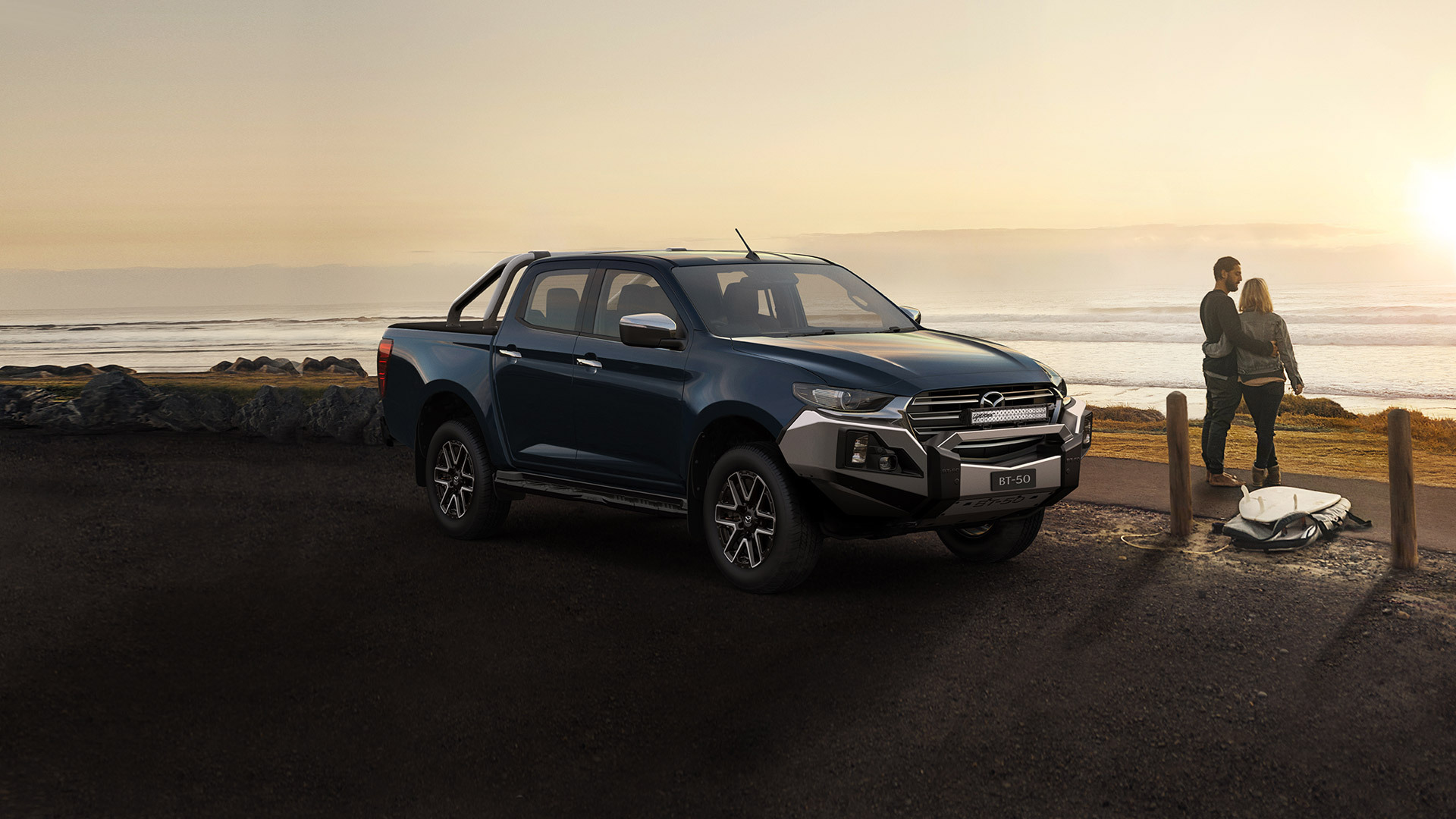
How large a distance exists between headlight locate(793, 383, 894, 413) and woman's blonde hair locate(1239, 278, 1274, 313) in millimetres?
5655

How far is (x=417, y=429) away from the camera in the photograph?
9.40 metres

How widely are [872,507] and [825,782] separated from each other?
93.8 inches

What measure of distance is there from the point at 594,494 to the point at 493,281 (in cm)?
309

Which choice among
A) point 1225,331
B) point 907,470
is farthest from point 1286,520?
point 907,470

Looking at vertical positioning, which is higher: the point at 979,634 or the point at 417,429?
the point at 417,429

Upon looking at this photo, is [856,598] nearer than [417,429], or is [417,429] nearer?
[856,598]

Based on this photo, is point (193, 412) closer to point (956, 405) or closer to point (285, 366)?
point (956, 405)

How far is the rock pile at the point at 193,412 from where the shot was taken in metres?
15.4

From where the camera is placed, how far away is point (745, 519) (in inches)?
277

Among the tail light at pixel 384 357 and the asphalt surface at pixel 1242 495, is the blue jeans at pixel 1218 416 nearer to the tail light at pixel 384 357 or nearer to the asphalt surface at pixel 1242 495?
the asphalt surface at pixel 1242 495

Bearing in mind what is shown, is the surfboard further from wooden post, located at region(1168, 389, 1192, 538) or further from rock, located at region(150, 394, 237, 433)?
rock, located at region(150, 394, 237, 433)

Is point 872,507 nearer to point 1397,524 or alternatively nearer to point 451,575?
point 451,575

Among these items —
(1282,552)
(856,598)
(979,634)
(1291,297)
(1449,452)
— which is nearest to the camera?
(979,634)

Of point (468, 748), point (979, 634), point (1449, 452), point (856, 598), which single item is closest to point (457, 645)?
point (468, 748)
